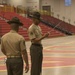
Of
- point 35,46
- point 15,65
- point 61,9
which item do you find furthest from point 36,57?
point 61,9

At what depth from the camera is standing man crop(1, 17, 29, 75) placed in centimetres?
516

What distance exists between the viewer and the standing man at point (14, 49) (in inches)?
203

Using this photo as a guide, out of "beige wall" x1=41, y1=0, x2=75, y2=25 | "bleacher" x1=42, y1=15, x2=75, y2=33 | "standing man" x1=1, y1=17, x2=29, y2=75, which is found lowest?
"bleacher" x1=42, y1=15, x2=75, y2=33

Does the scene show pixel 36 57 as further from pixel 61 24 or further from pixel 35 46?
pixel 61 24

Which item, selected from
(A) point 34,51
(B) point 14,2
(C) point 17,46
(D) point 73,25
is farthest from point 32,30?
(B) point 14,2

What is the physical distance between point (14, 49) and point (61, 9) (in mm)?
36179

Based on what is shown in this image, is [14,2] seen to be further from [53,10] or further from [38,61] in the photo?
[38,61]

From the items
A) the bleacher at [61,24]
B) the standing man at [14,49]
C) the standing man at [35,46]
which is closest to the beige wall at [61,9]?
the bleacher at [61,24]

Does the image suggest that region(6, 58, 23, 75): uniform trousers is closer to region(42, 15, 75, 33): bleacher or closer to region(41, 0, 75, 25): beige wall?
region(42, 15, 75, 33): bleacher

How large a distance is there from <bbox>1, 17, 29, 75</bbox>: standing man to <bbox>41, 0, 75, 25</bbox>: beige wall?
115ft

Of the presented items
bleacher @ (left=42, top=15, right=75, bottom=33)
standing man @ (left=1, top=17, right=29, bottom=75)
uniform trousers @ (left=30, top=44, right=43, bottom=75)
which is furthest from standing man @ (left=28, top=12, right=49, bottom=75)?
bleacher @ (left=42, top=15, right=75, bottom=33)

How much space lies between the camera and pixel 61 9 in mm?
40938

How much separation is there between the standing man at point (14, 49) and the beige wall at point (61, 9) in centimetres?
3500

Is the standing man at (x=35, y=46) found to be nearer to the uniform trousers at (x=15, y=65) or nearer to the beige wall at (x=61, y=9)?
the uniform trousers at (x=15, y=65)
